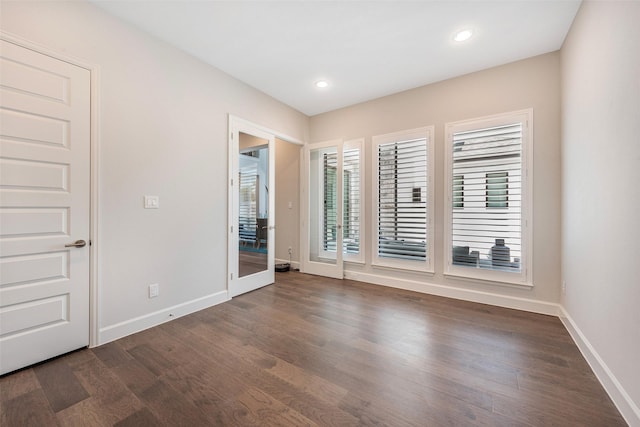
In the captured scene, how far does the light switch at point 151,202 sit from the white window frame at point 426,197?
9.85 feet

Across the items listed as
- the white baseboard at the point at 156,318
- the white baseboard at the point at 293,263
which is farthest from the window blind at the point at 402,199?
the white baseboard at the point at 156,318

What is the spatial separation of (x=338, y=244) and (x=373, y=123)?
7.00ft

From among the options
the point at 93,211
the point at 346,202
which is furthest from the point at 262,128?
the point at 93,211

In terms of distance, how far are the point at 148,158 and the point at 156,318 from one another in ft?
5.47

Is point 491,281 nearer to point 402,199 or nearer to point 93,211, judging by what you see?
point 402,199

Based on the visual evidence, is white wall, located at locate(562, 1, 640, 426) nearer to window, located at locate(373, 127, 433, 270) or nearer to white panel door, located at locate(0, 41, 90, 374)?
window, located at locate(373, 127, 433, 270)

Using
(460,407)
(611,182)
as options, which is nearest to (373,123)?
(611,182)

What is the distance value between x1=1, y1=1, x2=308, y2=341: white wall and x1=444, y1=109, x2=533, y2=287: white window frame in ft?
9.98

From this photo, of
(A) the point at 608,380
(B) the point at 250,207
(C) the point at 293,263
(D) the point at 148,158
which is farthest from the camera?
(C) the point at 293,263

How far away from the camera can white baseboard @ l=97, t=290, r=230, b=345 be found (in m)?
2.35

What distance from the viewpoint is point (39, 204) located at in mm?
1994

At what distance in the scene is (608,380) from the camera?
171 centimetres

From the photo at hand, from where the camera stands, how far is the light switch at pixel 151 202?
2.61 metres

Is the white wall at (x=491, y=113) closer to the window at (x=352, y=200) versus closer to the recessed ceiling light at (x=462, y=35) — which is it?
the window at (x=352, y=200)
